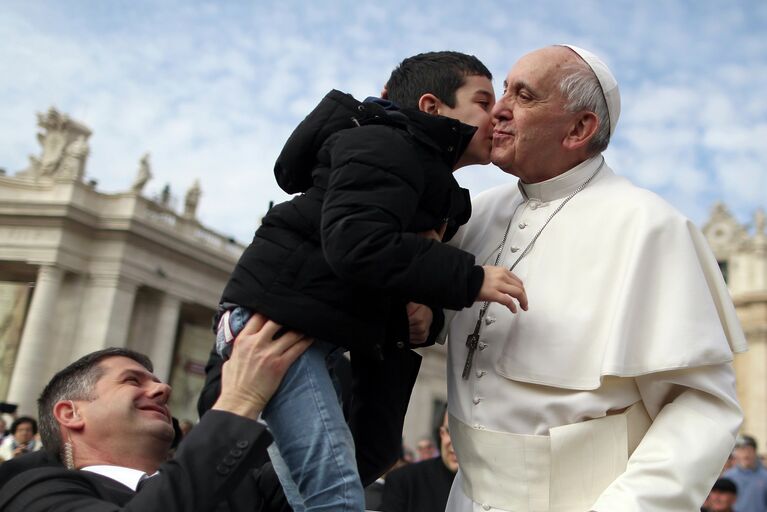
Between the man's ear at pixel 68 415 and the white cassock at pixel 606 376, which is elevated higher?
the white cassock at pixel 606 376

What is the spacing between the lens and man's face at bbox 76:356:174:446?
2.88 m

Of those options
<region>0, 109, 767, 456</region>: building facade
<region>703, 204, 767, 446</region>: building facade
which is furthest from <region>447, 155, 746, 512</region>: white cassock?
<region>703, 204, 767, 446</region>: building facade

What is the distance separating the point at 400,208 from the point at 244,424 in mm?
766

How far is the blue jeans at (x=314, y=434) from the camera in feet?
7.92

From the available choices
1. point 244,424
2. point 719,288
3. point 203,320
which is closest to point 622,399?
point 719,288

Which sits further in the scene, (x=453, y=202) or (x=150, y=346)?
(x=150, y=346)

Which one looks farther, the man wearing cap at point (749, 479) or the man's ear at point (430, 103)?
the man wearing cap at point (749, 479)

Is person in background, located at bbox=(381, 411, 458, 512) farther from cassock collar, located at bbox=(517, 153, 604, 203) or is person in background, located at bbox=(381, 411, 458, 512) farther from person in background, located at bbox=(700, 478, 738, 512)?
person in background, located at bbox=(700, 478, 738, 512)

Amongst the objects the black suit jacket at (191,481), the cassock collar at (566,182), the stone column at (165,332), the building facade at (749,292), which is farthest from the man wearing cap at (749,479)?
the building facade at (749,292)

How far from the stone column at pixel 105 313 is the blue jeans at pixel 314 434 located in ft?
95.2

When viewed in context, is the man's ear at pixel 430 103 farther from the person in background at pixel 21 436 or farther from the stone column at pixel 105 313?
the stone column at pixel 105 313

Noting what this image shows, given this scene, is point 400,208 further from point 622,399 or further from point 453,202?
point 622,399

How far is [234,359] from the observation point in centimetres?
256

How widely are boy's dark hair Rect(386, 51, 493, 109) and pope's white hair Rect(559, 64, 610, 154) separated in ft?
0.91
